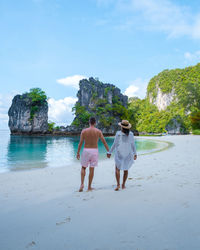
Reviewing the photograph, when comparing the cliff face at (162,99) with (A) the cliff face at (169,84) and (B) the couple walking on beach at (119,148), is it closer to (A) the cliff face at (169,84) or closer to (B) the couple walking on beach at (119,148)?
(A) the cliff face at (169,84)

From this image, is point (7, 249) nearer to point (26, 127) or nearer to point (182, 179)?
point (182, 179)

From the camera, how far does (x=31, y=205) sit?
10.7 ft

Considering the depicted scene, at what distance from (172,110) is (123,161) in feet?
339

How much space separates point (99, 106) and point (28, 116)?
25.1m

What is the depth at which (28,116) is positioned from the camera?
2336 inches

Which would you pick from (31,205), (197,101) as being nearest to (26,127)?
(197,101)

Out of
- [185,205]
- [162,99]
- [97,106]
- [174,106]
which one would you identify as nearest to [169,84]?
[162,99]

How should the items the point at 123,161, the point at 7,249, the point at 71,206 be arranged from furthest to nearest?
the point at 123,161 → the point at 71,206 → the point at 7,249

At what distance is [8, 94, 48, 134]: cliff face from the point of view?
59.4m

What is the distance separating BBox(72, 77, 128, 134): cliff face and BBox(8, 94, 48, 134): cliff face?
36.0ft

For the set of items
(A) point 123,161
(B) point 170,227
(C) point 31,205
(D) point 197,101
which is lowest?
(C) point 31,205

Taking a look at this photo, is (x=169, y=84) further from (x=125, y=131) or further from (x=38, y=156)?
(x=125, y=131)

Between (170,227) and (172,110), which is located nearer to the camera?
(170,227)

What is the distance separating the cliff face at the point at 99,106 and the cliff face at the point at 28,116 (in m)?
11.0
